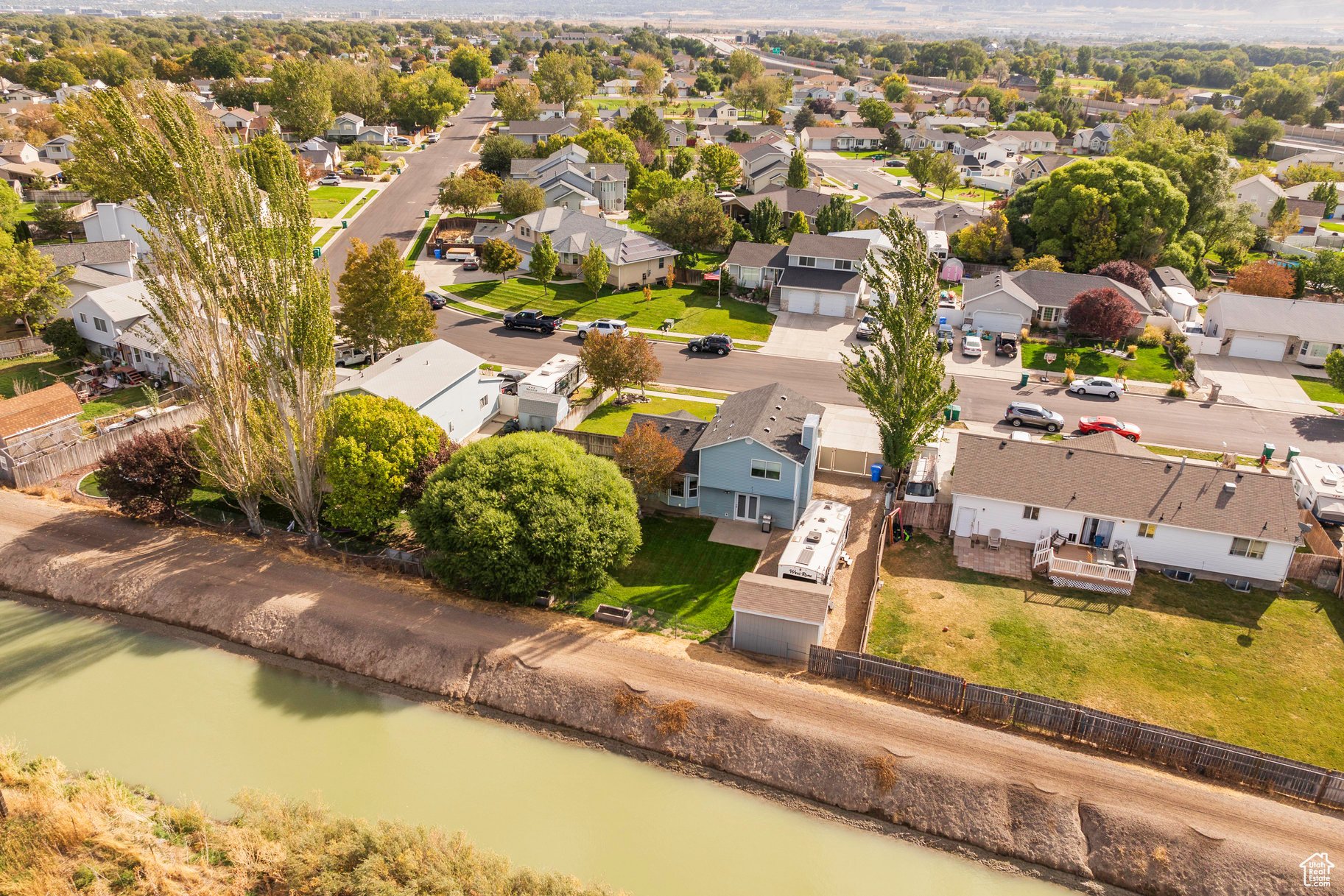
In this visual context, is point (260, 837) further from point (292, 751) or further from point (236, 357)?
point (236, 357)

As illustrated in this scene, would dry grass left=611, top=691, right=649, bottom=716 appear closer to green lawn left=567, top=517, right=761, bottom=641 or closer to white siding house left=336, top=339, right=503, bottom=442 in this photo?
green lawn left=567, top=517, right=761, bottom=641

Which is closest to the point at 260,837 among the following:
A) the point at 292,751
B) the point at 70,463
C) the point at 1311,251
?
the point at 292,751

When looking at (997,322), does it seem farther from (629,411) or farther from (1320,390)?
(629,411)

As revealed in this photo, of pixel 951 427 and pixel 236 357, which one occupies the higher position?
pixel 236 357

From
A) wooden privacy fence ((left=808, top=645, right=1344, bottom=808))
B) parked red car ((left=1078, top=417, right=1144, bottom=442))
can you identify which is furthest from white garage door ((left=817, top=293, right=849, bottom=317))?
wooden privacy fence ((left=808, top=645, right=1344, bottom=808))

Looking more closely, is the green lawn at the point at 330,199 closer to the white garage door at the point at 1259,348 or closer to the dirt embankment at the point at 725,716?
the dirt embankment at the point at 725,716

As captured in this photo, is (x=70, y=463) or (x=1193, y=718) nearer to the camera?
(x=1193, y=718)

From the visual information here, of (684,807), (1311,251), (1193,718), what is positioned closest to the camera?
(684,807)
